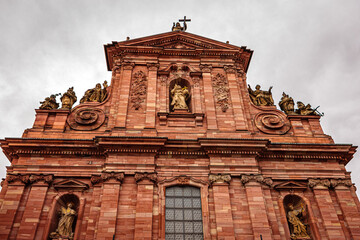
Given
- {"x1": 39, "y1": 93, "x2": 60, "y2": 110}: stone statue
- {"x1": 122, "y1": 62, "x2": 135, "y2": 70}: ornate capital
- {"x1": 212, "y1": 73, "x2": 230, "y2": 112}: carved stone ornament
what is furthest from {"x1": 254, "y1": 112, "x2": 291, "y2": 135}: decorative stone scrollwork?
{"x1": 39, "y1": 93, "x2": 60, "y2": 110}: stone statue

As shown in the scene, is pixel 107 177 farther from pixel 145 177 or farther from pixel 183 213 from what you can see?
pixel 183 213

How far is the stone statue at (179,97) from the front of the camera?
55.6 feet

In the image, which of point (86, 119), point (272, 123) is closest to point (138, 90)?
point (86, 119)

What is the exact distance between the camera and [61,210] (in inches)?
524

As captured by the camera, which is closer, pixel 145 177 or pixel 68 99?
pixel 145 177

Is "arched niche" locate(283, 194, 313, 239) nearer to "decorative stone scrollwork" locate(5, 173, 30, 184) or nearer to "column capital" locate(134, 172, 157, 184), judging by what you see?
"column capital" locate(134, 172, 157, 184)

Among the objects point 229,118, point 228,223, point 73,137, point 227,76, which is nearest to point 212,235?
point 228,223

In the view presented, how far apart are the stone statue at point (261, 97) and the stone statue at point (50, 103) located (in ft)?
34.1

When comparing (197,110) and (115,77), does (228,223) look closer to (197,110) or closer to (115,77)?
(197,110)

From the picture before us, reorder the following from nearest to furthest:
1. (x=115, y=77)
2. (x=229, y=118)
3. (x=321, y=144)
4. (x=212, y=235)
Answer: (x=212, y=235), (x=321, y=144), (x=229, y=118), (x=115, y=77)

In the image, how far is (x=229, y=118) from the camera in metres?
16.2

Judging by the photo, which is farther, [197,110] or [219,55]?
[219,55]

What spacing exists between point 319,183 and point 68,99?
494 inches

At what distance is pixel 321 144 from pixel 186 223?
7055 millimetres
